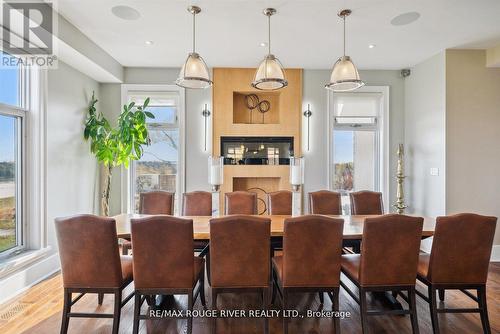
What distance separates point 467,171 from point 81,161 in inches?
218

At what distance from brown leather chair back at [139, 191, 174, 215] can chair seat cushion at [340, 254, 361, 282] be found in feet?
6.68

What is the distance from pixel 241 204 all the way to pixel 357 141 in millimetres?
2668

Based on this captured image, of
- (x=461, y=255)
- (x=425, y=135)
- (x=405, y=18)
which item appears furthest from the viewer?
(x=425, y=135)

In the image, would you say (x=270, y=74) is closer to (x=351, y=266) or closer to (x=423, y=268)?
(x=351, y=266)

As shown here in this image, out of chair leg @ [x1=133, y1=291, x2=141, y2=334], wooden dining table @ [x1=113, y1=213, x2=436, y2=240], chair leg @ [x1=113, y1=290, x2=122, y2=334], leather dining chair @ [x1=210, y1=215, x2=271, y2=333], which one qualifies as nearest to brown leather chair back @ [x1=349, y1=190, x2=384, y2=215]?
wooden dining table @ [x1=113, y1=213, x2=436, y2=240]

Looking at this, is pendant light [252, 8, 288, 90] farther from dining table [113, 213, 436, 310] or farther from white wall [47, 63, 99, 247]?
white wall [47, 63, 99, 247]

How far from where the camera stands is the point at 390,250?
1.99 m

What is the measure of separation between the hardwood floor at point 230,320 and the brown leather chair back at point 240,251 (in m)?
0.52

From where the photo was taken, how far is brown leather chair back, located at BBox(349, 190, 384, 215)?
11.1 ft

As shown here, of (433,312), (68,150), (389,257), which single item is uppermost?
(68,150)

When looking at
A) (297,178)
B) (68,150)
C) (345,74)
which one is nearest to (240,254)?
(345,74)

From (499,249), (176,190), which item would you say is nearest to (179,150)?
(176,190)

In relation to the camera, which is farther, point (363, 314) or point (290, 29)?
point (290, 29)

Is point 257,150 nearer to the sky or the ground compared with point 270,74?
nearer to the ground
